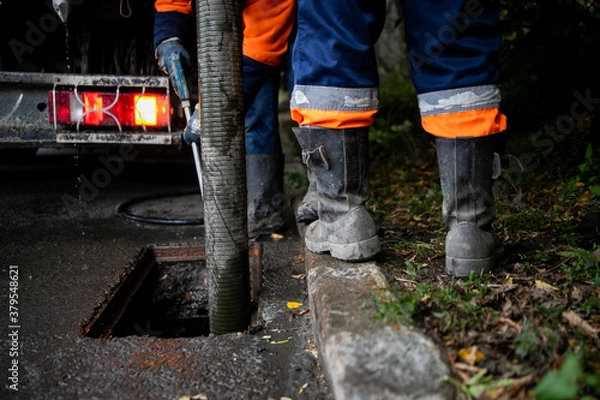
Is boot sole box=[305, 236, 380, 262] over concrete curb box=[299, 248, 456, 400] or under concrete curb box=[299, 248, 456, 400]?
over

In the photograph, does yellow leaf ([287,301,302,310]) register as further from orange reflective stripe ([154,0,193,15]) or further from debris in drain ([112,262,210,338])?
orange reflective stripe ([154,0,193,15])

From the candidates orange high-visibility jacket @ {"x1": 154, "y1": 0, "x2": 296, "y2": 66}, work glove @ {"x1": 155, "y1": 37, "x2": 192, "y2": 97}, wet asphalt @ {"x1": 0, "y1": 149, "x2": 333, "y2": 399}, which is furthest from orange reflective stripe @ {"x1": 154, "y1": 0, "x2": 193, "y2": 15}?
wet asphalt @ {"x1": 0, "y1": 149, "x2": 333, "y2": 399}

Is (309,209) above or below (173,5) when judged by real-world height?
below

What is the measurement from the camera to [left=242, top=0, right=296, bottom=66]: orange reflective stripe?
2.17 meters

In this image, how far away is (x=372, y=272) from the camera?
1.61 meters

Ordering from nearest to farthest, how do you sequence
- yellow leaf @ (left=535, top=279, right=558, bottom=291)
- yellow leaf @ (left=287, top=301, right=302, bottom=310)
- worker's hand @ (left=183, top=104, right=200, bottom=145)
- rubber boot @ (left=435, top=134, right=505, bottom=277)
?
yellow leaf @ (left=535, top=279, right=558, bottom=291), rubber boot @ (left=435, top=134, right=505, bottom=277), yellow leaf @ (left=287, top=301, right=302, bottom=310), worker's hand @ (left=183, top=104, right=200, bottom=145)

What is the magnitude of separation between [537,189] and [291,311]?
1.63m

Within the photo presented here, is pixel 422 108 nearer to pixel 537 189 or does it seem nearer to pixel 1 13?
pixel 537 189

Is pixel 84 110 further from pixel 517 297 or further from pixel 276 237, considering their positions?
pixel 517 297

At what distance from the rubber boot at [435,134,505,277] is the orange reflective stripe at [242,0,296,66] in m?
0.92

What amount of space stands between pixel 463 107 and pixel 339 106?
0.36m

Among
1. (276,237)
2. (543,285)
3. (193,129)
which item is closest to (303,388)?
(543,285)

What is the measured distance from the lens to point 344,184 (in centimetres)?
171

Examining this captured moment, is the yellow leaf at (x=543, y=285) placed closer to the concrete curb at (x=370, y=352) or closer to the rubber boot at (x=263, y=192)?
the concrete curb at (x=370, y=352)
